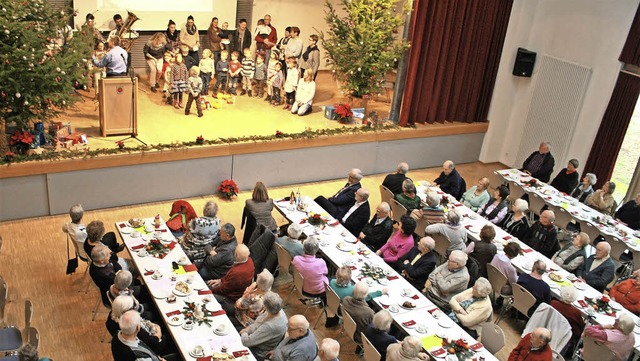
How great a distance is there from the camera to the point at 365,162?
43.5ft

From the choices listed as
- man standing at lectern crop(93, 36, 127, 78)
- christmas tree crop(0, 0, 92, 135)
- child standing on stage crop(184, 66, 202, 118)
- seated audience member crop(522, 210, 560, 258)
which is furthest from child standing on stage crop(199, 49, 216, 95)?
seated audience member crop(522, 210, 560, 258)

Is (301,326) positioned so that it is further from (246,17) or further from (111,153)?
(246,17)

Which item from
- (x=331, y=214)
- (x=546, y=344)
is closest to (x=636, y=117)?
(x=331, y=214)

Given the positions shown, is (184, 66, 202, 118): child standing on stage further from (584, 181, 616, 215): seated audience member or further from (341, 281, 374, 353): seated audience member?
(584, 181, 616, 215): seated audience member

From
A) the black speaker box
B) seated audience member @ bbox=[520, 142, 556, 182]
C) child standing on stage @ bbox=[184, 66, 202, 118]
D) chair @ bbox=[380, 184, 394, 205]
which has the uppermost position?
the black speaker box

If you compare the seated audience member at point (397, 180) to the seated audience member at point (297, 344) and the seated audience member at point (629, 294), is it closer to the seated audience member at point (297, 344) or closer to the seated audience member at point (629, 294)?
the seated audience member at point (629, 294)

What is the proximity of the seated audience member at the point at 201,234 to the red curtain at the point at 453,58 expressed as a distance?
6.24 m

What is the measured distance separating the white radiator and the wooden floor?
17.9 ft

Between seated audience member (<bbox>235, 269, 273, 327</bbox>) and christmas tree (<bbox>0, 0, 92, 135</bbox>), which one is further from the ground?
christmas tree (<bbox>0, 0, 92, 135</bbox>)

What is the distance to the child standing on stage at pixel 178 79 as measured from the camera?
42.2 ft

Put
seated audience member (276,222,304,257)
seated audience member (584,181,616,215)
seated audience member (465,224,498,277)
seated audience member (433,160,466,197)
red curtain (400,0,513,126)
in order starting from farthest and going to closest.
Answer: red curtain (400,0,513,126) → seated audience member (433,160,466,197) → seated audience member (584,181,616,215) → seated audience member (465,224,498,277) → seated audience member (276,222,304,257)

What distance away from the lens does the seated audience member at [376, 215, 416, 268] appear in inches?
340

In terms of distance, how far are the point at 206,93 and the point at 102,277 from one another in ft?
24.8

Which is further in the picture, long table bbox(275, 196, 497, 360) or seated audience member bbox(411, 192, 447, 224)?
seated audience member bbox(411, 192, 447, 224)
